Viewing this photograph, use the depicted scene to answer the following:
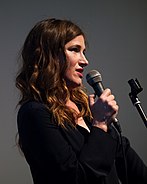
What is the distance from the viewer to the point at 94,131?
92cm

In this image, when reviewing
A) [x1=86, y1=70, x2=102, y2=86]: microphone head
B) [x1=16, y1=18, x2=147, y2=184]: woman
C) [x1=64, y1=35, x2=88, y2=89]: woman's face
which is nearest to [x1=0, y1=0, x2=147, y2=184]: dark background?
[x1=16, y1=18, x2=147, y2=184]: woman

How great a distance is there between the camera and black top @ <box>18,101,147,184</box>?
34.5 inches

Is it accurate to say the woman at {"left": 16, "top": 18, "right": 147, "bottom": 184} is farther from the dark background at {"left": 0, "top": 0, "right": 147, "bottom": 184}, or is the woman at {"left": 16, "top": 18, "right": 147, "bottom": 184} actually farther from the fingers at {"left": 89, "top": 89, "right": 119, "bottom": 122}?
the dark background at {"left": 0, "top": 0, "right": 147, "bottom": 184}

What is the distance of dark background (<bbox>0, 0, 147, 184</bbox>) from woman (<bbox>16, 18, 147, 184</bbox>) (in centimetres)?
91

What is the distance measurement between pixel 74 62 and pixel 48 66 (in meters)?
0.09

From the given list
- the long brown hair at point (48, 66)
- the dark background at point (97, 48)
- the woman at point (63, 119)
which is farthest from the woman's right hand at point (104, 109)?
the dark background at point (97, 48)

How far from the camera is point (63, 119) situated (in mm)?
1001

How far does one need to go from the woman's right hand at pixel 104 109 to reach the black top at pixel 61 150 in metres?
0.03

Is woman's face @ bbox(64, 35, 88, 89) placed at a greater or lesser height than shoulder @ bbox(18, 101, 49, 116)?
greater

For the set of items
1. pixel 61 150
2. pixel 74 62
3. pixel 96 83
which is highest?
pixel 74 62

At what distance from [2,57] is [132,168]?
122 cm

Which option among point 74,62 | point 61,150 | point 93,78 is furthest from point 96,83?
point 61,150

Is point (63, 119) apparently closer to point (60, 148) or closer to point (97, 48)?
point (60, 148)

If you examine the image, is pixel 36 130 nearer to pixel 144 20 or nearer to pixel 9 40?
pixel 9 40
